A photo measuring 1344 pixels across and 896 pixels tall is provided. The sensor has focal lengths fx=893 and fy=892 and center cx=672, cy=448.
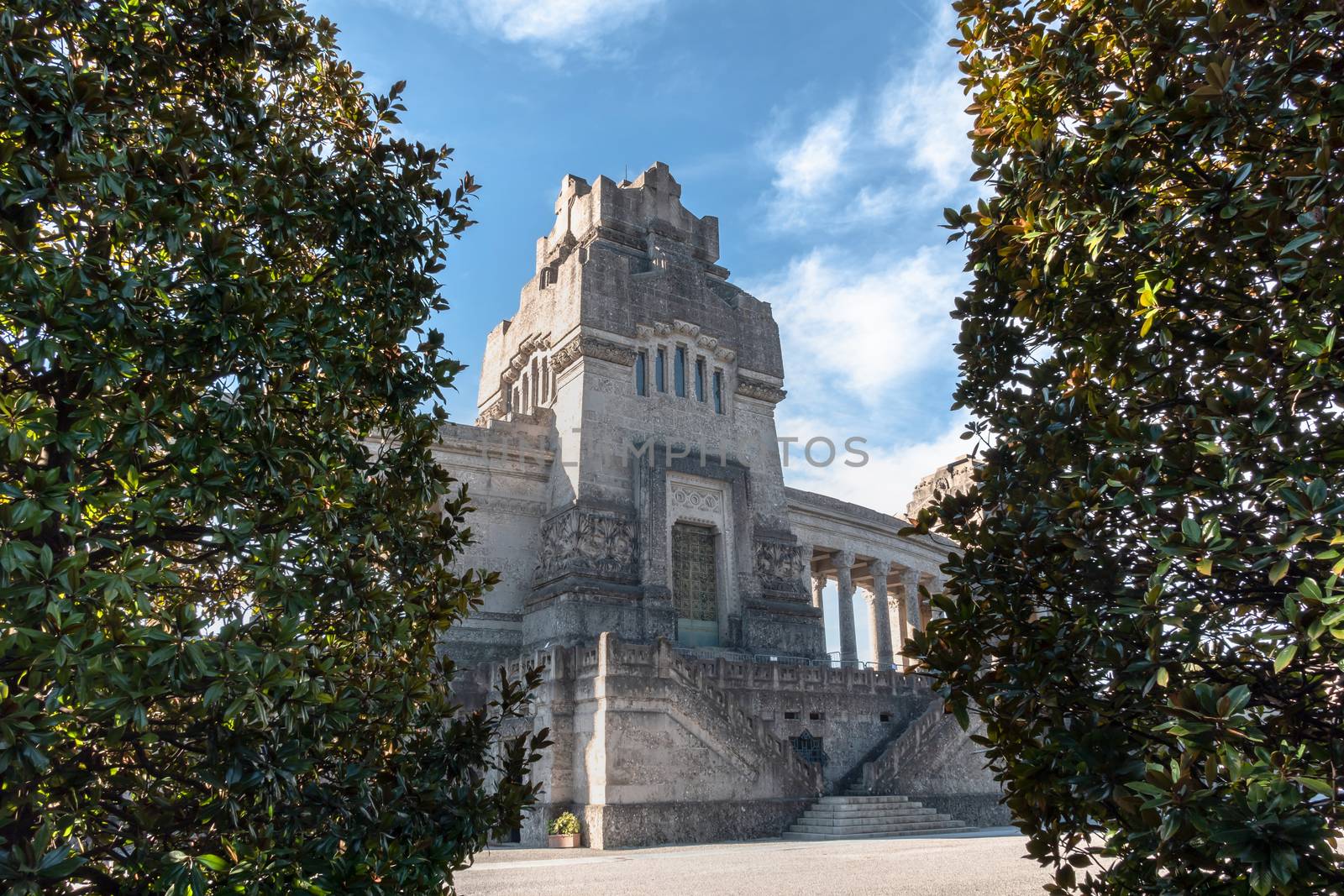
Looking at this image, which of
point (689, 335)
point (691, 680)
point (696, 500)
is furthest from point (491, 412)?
point (691, 680)

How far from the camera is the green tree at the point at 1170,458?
3.63 meters

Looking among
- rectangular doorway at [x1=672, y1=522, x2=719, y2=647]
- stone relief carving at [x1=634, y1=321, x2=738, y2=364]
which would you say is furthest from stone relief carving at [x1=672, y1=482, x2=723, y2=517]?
stone relief carving at [x1=634, y1=321, x2=738, y2=364]

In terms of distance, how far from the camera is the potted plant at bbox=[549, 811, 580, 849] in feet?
62.7

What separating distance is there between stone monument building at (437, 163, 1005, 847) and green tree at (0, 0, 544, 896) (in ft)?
47.5

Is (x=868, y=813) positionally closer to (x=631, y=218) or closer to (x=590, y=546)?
(x=590, y=546)

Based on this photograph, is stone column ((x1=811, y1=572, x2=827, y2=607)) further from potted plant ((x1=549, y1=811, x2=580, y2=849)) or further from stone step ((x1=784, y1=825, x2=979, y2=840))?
potted plant ((x1=549, y1=811, x2=580, y2=849))

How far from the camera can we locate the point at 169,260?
483 centimetres

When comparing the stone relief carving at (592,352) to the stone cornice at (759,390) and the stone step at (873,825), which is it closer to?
the stone cornice at (759,390)

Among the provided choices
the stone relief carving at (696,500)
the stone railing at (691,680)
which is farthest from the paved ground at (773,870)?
the stone relief carving at (696,500)

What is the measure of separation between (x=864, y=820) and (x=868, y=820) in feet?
0.38

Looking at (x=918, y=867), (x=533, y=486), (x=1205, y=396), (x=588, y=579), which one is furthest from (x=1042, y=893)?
(x=533, y=486)

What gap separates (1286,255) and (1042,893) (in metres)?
9.61

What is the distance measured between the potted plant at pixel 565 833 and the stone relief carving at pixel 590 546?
941 cm

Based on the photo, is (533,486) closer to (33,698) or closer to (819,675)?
(819,675)
